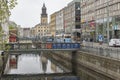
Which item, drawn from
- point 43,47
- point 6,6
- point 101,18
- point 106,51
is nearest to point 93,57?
point 106,51

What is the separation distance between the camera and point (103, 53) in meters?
44.1

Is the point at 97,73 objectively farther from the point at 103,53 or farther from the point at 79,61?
the point at 79,61

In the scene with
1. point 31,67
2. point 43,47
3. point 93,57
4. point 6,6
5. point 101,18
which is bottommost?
point 31,67

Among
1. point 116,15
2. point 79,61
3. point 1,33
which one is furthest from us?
point 116,15

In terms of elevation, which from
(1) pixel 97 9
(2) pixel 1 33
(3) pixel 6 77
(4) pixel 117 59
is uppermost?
(1) pixel 97 9

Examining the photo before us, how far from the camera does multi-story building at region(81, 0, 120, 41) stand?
7706 centimetres

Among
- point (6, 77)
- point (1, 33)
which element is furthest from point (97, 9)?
point (1, 33)

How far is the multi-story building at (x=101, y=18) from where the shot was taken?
77.1m

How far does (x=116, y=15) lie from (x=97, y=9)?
724 inches

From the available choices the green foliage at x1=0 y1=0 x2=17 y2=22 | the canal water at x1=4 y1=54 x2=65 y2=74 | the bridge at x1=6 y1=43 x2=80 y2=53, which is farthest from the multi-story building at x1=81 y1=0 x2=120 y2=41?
the green foliage at x1=0 y1=0 x2=17 y2=22

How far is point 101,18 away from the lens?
88.8m

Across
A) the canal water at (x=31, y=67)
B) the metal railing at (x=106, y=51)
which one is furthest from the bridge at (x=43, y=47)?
the metal railing at (x=106, y=51)

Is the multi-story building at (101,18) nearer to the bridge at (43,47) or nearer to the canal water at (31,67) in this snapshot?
the bridge at (43,47)

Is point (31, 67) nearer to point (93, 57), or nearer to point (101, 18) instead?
point (93, 57)
